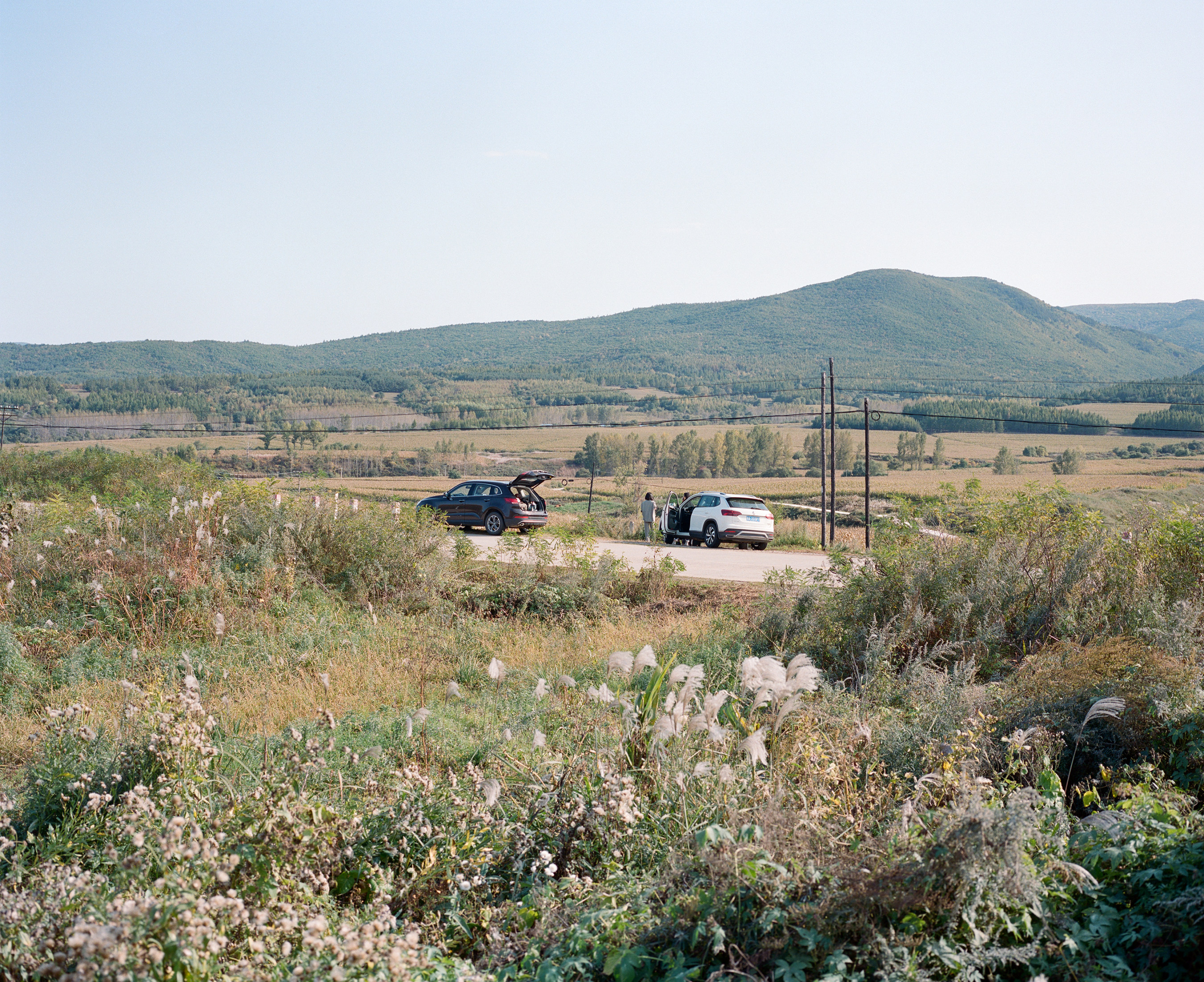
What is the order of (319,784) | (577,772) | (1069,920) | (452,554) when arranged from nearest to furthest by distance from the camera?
(1069,920) → (577,772) → (319,784) → (452,554)

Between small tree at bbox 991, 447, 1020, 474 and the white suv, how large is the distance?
68.1m

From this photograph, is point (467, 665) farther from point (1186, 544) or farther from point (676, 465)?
point (676, 465)

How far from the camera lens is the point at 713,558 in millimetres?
20797

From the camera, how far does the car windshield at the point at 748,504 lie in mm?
24328

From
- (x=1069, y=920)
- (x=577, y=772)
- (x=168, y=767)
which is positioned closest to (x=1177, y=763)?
(x=1069, y=920)

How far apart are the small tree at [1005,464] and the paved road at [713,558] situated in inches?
2678

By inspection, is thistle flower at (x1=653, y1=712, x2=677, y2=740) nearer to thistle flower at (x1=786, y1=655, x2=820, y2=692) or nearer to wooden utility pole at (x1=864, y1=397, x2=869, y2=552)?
thistle flower at (x1=786, y1=655, x2=820, y2=692)

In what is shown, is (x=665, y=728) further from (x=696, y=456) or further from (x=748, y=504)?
(x=696, y=456)

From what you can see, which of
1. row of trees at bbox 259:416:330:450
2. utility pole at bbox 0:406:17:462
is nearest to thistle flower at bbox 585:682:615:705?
utility pole at bbox 0:406:17:462

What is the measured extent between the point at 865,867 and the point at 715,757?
1.57 meters

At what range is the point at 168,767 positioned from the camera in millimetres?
4629

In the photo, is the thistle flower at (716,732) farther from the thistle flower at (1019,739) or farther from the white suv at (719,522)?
Answer: the white suv at (719,522)

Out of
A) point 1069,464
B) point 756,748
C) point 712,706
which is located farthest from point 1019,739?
point 1069,464

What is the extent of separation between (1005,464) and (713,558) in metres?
73.8
